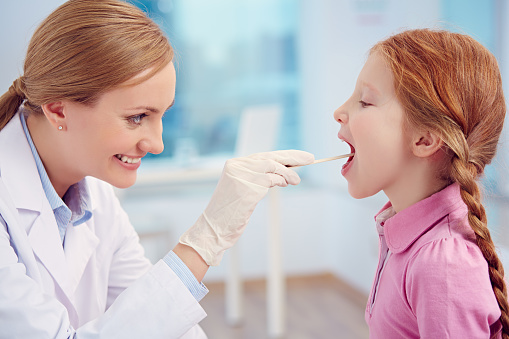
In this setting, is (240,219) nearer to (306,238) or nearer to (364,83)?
(364,83)

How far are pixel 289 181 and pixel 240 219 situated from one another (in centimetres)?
13

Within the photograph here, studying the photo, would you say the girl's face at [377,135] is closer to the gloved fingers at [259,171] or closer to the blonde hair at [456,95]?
the blonde hair at [456,95]

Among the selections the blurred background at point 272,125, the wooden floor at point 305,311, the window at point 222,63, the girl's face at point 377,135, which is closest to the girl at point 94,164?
the girl's face at point 377,135

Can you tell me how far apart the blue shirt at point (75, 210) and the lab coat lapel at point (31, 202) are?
3cm

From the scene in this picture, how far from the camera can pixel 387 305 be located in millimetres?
916

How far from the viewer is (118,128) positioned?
1057 millimetres

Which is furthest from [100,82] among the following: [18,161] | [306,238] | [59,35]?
[306,238]

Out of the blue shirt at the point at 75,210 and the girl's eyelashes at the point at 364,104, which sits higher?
the girl's eyelashes at the point at 364,104

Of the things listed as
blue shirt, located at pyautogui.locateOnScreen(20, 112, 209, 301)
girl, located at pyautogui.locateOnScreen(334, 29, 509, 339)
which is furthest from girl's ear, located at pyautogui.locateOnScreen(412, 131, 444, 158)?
blue shirt, located at pyautogui.locateOnScreen(20, 112, 209, 301)

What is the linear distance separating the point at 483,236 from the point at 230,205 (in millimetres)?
461

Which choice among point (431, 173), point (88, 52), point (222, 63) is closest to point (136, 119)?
point (88, 52)

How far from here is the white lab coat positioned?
900 mm

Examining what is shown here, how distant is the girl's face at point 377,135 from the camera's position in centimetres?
95

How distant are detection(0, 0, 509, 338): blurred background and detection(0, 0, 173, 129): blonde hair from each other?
1665 millimetres
